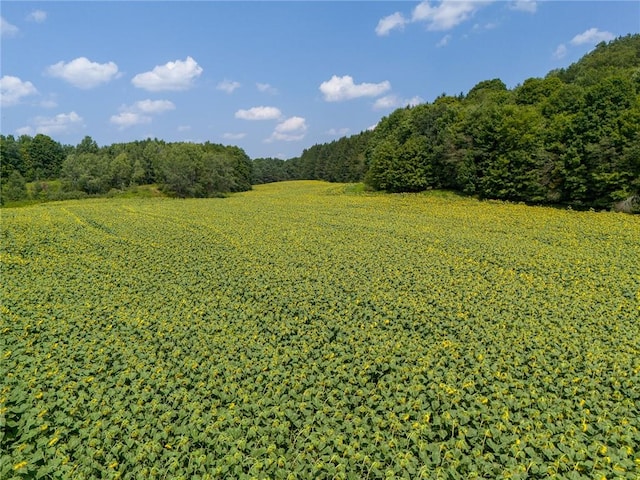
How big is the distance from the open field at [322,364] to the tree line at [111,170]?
41661 millimetres

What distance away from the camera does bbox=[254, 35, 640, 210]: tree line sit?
27.2 metres

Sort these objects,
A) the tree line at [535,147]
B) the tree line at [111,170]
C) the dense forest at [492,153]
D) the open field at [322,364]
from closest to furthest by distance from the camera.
A: 1. the open field at [322,364]
2. the tree line at [535,147]
3. the dense forest at [492,153]
4. the tree line at [111,170]

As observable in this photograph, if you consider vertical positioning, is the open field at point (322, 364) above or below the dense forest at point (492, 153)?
below

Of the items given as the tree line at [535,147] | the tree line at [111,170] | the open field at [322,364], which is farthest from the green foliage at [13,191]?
the tree line at [535,147]

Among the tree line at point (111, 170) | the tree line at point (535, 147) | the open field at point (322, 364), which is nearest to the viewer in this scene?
the open field at point (322, 364)

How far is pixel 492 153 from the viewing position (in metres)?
35.9

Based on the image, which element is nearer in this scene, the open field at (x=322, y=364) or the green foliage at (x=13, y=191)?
the open field at (x=322, y=364)

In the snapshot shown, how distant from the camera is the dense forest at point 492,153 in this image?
27.9m

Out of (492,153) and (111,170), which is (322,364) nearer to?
(492,153)

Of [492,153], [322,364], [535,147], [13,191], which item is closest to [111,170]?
[13,191]

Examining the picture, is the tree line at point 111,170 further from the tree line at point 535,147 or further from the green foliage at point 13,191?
the tree line at point 535,147

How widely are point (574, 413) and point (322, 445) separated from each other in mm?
4151

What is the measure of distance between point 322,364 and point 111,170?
211ft

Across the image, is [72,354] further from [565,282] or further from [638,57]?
[638,57]
